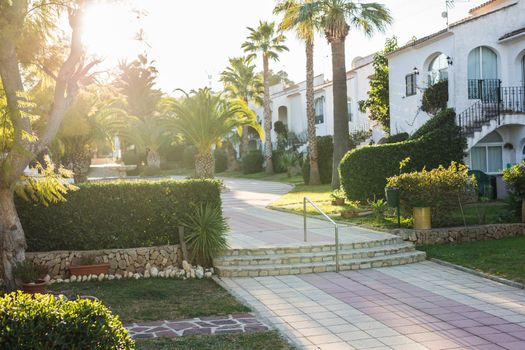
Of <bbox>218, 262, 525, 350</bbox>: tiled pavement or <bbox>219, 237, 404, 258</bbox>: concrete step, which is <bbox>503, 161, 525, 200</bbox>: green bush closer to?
<bbox>218, 262, 525, 350</bbox>: tiled pavement

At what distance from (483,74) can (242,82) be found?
1250 inches

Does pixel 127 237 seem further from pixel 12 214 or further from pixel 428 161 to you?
pixel 428 161

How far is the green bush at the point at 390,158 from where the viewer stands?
66.9 ft

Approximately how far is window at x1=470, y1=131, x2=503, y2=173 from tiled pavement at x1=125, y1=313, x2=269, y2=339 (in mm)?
17992

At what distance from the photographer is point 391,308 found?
9.00 metres

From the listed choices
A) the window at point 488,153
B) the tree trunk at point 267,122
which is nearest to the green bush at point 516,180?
the window at point 488,153

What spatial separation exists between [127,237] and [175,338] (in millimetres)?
5068

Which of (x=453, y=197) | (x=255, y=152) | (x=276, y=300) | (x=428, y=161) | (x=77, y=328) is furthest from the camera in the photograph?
(x=255, y=152)

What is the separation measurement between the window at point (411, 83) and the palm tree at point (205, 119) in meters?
7.26

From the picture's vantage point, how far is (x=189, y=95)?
94.6 feet

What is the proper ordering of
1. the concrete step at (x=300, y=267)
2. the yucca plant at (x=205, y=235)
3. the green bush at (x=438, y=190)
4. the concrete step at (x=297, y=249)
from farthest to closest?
the green bush at (x=438, y=190) → the concrete step at (x=297, y=249) → the yucca plant at (x=205, y=235) → the concrete step at (x=300, y=267)

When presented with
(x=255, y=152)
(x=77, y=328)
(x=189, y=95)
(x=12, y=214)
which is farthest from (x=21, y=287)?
(x=255, y=152)

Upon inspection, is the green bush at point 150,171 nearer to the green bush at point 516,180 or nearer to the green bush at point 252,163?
the green bush at point 252,163

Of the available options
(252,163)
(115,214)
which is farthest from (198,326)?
(252,163)
